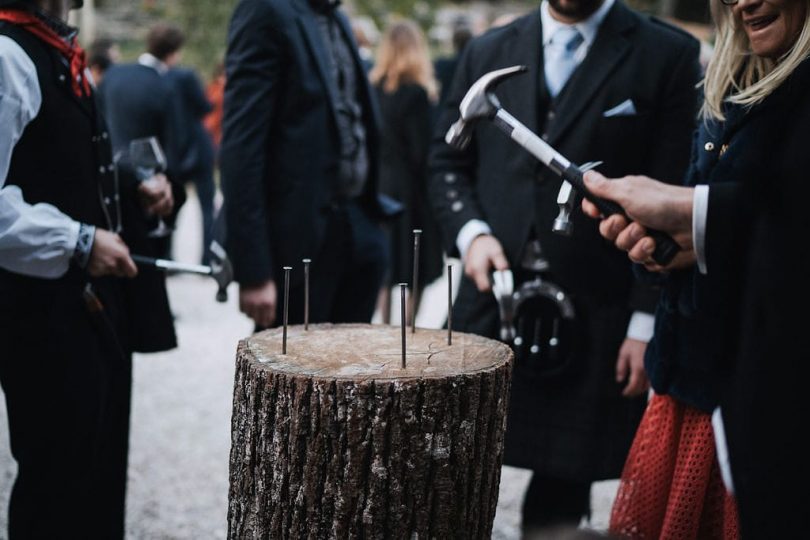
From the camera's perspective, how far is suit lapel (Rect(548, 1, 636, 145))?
294 cm

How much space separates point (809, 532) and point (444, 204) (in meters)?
1.75

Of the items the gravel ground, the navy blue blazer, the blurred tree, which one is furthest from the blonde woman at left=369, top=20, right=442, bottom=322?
the blurred tree

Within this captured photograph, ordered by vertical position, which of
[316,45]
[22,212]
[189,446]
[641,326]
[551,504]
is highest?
[316,45]

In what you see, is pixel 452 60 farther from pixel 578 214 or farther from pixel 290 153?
pixel 578 214

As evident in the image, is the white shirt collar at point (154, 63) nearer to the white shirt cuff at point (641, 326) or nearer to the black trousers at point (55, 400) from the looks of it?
the black trousers at point (55, 400)

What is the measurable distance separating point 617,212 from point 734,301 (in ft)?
1.24

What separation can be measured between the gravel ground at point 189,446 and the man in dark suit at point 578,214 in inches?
38.5

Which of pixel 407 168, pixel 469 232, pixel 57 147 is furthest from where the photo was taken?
pixel 407 168

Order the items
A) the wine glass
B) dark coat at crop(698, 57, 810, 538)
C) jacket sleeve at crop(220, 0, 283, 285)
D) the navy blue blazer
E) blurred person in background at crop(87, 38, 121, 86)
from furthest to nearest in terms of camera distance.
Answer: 1. blurred person in background at crop(87, 38, 121, 86)
2. jacket sleeve at crop(220, 0, 283, 285)
3. the wine glass
4. the navy blue blazer
5. dark coat at crop(698, 57, 810, 538)

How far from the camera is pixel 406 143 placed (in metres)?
6.70

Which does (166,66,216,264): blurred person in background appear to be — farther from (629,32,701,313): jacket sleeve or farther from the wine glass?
(629,32,701,313): jacket sleeve

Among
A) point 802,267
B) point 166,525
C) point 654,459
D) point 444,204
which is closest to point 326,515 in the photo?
point 654,459

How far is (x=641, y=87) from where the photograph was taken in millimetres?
2947

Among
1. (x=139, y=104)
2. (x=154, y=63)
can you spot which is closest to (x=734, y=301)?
(x=139, y=104)
